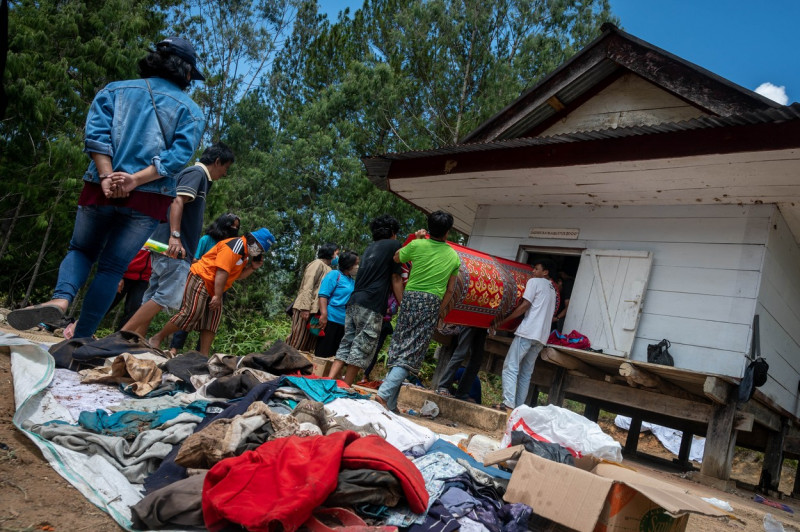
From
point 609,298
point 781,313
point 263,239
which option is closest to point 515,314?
point 609,298

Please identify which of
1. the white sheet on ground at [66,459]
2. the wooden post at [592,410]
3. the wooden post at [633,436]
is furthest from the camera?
the wooden post at [633,436]

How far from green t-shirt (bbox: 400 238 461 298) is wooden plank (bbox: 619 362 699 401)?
237 cm

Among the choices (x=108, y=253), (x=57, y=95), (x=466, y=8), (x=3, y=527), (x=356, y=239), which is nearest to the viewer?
(x=3, y=527)

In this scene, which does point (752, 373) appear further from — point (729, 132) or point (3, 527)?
point (3, 527)

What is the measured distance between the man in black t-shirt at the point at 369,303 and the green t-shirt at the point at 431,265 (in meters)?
0.39

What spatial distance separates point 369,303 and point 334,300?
1.25 meters

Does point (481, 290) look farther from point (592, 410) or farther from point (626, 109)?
point (592, 410)

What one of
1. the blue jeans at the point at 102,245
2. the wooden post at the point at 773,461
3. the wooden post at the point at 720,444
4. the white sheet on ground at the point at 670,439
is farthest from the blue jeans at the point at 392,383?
the white sheet on ground at the point at 670,439

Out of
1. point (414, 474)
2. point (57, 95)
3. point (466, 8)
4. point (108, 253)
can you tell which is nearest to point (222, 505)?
point (414, 474)

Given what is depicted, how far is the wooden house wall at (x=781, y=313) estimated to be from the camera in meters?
6.83

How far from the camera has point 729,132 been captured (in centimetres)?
576

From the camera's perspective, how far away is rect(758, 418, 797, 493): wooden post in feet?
27.1

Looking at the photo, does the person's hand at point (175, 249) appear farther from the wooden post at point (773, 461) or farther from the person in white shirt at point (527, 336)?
the wooden post at point (773, 461)

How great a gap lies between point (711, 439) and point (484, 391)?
27.1 feet
